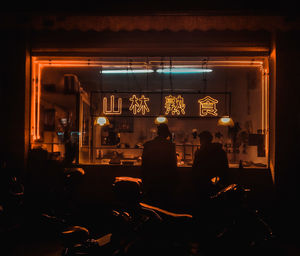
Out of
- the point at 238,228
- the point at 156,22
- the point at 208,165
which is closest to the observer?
the point at 238,228

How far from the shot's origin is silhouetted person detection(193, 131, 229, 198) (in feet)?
14.7

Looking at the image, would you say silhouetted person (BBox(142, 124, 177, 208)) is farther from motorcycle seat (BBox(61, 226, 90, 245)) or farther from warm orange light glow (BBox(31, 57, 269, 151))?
warm orange light glow (BBox(31, 57, 269, 151))

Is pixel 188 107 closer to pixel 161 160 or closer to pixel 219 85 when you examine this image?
pixel 219 85

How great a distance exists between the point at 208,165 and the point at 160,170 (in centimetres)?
97

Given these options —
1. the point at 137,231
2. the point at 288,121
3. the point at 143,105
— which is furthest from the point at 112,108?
the point at 288,121

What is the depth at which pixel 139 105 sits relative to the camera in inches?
265

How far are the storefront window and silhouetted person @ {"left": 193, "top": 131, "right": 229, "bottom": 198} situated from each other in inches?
57.1

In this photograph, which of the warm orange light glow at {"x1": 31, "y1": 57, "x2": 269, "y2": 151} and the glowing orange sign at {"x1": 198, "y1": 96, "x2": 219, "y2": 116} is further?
the glowing orange sign at {"x1": 198, "y1": 96, "x2": 219, "y2": 116}

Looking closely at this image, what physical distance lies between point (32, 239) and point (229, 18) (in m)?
5.81

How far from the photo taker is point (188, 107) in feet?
29.4

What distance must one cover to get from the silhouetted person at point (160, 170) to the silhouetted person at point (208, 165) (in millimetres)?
566

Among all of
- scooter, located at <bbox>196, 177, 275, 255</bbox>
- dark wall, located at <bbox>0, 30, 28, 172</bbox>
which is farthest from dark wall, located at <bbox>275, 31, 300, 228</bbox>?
dark wall, located at <bbox>0, 30, 28, 172</bbox>

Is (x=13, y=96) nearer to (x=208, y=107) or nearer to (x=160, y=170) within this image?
(x=160, y=170)

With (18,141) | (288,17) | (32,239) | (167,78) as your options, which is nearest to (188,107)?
(167,78)
